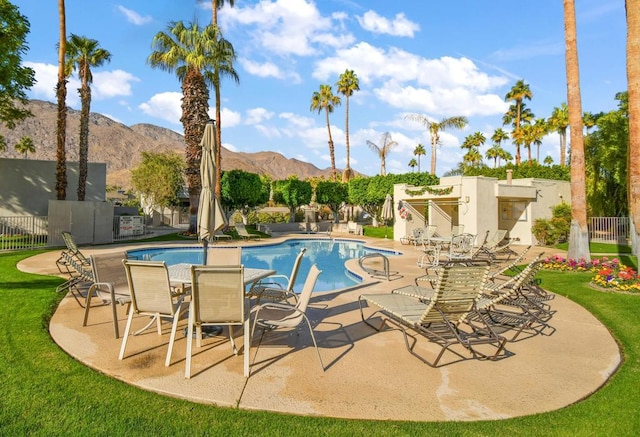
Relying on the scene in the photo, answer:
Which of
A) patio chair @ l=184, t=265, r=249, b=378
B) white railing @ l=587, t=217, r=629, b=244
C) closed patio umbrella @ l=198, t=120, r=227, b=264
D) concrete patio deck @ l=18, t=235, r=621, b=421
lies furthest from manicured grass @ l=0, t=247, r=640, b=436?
white railing @ l=587, t=217, r=629, b=244

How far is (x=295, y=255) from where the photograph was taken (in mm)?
17047

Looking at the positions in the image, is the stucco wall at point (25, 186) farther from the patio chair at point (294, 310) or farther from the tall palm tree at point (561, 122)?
the tall palm tree at point (561, 122)

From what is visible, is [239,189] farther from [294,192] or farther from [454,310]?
[454,310]

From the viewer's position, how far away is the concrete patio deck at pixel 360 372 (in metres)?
2.88

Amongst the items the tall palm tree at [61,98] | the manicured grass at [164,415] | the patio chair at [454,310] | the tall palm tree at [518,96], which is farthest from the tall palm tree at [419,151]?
the manicured grass at [164,415]

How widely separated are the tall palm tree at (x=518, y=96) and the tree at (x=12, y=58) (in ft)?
136

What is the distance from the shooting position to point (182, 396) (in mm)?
2938

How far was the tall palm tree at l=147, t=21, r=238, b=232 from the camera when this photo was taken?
19828mm

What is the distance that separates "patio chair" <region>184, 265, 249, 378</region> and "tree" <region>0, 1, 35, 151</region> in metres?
16.8

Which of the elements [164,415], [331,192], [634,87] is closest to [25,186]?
[331,192]

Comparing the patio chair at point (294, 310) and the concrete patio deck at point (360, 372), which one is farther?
the patio chair at point (294, 310)

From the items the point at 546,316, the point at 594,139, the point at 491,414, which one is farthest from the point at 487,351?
the point at 594,139

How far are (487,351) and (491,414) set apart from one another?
142 centimetres

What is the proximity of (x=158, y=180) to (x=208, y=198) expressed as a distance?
34386 mm
